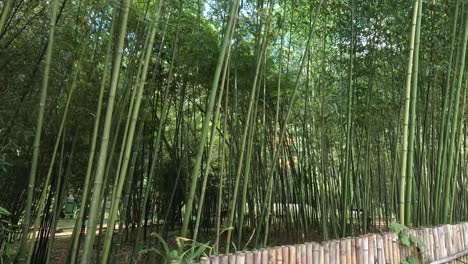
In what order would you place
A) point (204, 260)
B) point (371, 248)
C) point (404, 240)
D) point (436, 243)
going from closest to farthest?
point (204, 260) < point (371, 248) < point (404, 240) < point (436, 243)

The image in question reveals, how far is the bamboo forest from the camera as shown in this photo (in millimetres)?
2381

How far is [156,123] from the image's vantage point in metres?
4.32

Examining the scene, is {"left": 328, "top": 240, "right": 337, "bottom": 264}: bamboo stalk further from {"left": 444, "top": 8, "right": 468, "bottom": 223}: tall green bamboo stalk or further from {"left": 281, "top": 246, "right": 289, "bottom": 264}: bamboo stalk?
{"left": 444, "top": 8, "right": 468, "bottom": 223}: tall green bamboo stalk

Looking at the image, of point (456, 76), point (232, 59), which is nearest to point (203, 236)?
point (232, 59)

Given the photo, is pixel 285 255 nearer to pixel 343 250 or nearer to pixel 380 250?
pixel 343 250

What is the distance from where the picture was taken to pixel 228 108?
4012mm

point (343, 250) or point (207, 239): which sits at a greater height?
point (343, 250)

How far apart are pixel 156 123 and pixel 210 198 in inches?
105

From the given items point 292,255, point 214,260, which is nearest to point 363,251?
point 292,255

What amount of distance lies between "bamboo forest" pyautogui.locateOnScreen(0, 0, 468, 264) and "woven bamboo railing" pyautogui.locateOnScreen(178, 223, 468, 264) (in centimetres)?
17

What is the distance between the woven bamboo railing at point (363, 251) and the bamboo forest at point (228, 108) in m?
0.17

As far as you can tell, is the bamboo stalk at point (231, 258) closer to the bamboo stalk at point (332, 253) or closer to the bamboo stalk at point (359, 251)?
the bamboo stalk at point (332, 253)

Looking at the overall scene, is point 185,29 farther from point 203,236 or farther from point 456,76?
point 203,236

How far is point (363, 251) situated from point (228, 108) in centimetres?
221
